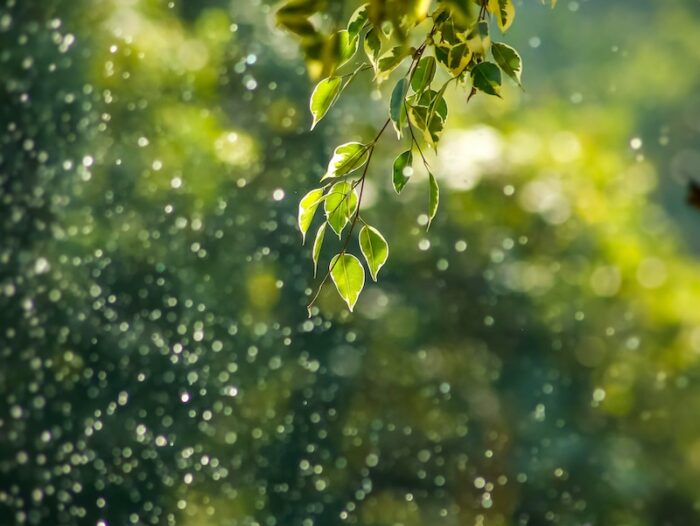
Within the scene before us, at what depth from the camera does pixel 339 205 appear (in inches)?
25.2

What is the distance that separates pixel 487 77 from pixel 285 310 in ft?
7.84

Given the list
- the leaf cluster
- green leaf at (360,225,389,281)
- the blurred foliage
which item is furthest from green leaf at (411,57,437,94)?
the blurred foliage

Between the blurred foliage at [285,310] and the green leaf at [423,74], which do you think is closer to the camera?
Result: the green leaf at [423,74]

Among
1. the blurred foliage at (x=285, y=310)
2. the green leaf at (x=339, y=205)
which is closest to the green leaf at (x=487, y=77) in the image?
the green leaf at (x=339, y=205)

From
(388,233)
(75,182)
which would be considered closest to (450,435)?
(388,233)

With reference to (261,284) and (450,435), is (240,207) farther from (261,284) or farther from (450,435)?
(450,435)

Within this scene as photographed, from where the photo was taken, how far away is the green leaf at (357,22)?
59 cm

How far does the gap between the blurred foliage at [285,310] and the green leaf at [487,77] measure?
89.2 inches

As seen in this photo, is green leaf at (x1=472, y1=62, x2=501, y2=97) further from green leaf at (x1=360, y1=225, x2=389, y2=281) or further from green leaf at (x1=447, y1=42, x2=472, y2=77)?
green leaf at (x1=360, y1=225, x2=389, y2=281)

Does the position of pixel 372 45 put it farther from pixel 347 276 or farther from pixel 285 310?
pixel 285 310

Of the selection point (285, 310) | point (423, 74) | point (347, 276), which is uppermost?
point (423, 74)

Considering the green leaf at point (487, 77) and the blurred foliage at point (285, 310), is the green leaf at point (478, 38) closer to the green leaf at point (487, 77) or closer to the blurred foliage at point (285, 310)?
the green leaf at point (487, 77)

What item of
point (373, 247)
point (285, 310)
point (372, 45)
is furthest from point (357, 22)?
point (285, 310)

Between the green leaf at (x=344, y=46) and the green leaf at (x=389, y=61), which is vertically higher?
the green leaf at (x=344, y=46)
